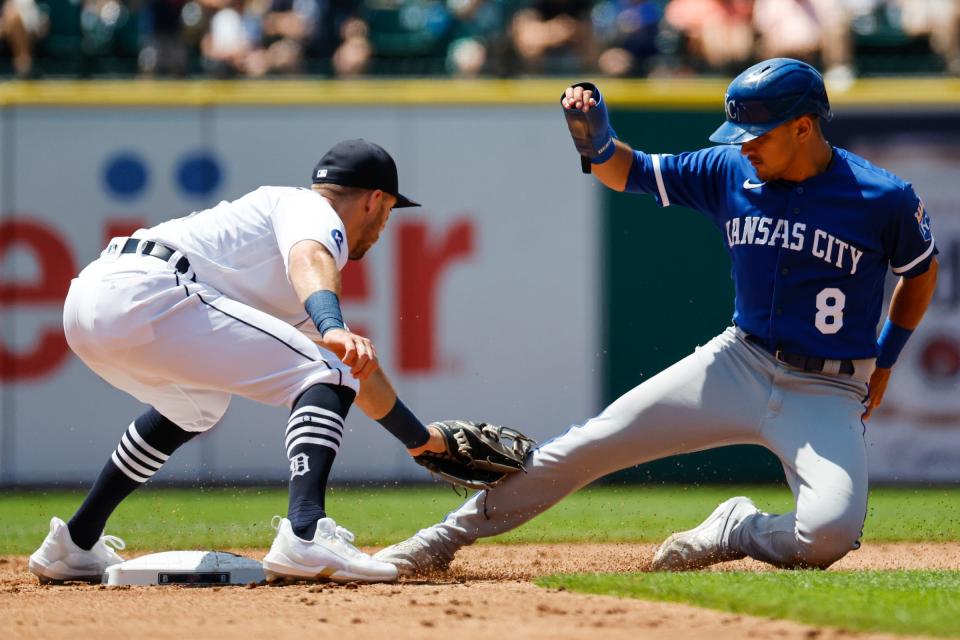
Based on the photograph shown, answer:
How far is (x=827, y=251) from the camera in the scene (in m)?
4.65

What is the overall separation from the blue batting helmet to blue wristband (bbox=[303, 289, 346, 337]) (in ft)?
4.88

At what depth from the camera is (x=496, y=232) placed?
9.57 metres

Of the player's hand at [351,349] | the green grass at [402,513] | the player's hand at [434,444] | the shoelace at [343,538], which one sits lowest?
the green grass at [402,513]

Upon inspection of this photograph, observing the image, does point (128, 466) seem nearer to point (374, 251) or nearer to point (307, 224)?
point (307, 224)

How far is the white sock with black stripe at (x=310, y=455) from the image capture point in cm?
425

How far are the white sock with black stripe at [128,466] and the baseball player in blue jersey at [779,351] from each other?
2.78 feet

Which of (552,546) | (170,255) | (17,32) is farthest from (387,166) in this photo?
(17,32)

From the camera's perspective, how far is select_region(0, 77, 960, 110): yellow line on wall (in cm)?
945

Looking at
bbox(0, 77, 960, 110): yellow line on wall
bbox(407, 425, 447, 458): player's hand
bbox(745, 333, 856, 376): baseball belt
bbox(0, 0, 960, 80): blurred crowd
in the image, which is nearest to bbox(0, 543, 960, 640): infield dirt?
bbox(407, 425, 447, 458): player's hand

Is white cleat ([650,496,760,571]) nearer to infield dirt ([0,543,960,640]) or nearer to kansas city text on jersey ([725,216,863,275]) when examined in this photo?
infield dirt ([0,543,960,640])

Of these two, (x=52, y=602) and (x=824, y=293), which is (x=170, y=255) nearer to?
(x=52, y=602)

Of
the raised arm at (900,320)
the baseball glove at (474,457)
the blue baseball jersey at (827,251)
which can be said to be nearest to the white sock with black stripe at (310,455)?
the baseball glove at (474,457)

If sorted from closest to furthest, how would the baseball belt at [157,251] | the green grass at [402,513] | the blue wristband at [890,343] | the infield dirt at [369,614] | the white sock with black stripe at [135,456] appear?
the infield dirt at [369,614] → the baseball belt at [157,251] → the white sock with black stripe at [135,456] → the blue wristband at [890,343] → the green grass at [402,513]

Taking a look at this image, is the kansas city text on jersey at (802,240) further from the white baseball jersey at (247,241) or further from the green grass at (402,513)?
the green grass at (402,513)
